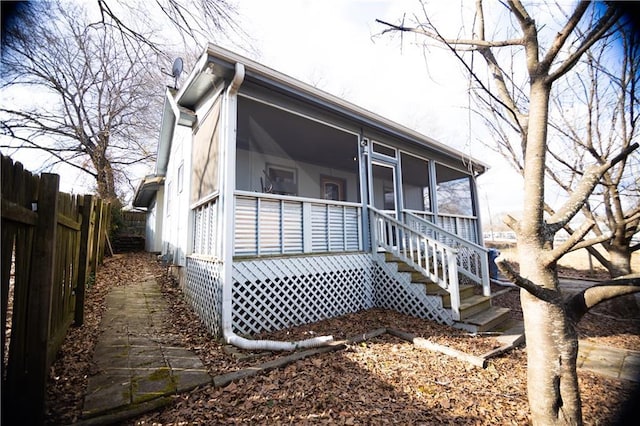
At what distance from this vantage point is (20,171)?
1.98 m

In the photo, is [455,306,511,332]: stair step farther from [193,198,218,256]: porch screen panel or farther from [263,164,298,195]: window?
[263,164,298,195]: window

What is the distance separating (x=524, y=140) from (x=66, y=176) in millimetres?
22134

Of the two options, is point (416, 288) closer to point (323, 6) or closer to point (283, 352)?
point (283, 352)

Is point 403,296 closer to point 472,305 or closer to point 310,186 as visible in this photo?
point 472,305

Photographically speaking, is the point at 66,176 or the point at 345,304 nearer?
the point at 345,304

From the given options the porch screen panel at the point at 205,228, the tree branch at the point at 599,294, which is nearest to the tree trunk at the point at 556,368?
the tree branch at the point at 599,294

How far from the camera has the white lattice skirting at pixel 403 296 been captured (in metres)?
4.91

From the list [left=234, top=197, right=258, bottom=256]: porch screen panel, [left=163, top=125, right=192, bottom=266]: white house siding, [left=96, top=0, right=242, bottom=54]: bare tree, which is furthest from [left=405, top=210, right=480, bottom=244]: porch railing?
[left=96, top=0, right=242, bottom=54]: bare tree

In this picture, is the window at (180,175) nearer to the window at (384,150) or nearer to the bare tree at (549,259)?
the window at (384,150)

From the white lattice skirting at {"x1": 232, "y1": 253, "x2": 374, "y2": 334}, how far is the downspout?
5.9 inches

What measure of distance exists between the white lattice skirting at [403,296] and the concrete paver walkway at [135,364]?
3.63m

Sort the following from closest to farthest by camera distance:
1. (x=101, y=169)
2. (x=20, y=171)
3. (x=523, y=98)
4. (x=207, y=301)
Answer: (x=20, y=171) < (x=523, y=98) < (x=207, y=301) < (x=101, y=169)

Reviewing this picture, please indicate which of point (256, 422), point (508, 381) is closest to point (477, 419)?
point (508, 381)

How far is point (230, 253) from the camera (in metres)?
4.07
